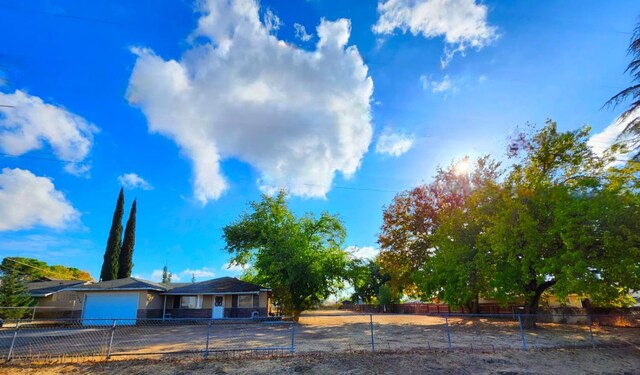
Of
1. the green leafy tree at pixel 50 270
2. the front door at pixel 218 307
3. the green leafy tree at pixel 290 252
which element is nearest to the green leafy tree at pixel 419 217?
the green leafy tree at pixel 290 252

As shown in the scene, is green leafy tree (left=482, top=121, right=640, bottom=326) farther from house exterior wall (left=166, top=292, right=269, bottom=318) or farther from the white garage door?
the white garage door

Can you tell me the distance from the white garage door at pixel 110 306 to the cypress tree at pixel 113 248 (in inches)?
507

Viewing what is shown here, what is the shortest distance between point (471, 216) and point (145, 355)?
17.8m

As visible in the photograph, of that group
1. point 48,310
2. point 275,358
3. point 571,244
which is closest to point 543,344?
point 571,244

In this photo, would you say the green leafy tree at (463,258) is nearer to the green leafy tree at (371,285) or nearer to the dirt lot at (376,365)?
the dirt lot at (376,365)

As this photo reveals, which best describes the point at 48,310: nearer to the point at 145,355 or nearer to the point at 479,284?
the point at 145,355

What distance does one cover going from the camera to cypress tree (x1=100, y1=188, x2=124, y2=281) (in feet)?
126

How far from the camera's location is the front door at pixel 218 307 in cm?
2902

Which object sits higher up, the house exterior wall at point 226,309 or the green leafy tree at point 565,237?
the green leafy tree at point 565,237

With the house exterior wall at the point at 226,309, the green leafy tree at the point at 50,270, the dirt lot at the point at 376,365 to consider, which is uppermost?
the green leafy tree at the point at 50,270

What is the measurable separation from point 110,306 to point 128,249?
1623 cm

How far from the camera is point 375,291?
2361 inches

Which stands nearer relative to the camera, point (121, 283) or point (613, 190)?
point (613, 190)

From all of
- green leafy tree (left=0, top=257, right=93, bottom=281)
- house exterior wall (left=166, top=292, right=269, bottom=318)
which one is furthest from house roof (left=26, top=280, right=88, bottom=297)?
green leafy tree (left=0, top=257, right=93, bottom=281)
